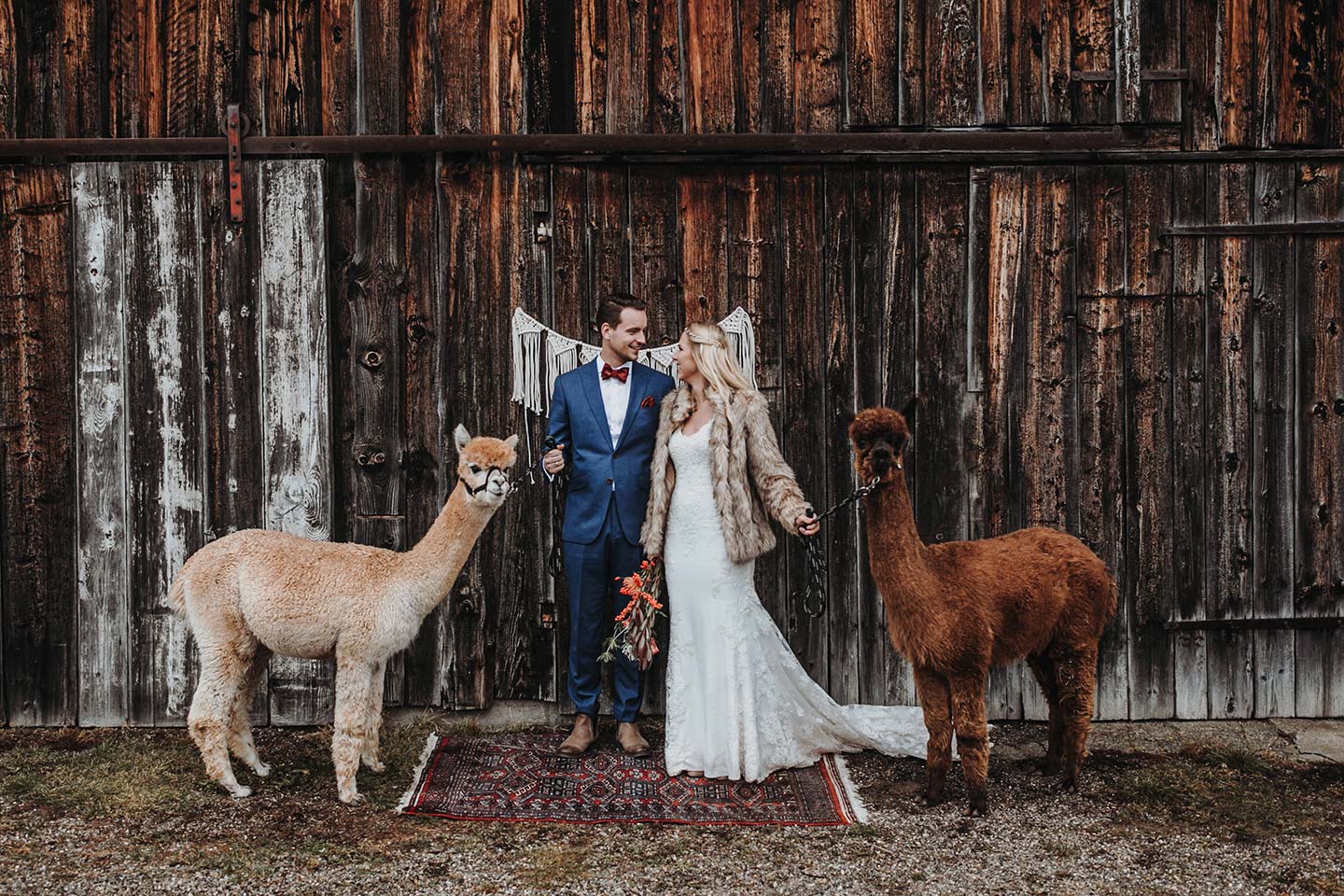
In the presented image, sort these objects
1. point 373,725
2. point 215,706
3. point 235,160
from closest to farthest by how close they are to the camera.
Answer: point 215,706 < point 373,725 < point 235,160

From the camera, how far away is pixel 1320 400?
606cm

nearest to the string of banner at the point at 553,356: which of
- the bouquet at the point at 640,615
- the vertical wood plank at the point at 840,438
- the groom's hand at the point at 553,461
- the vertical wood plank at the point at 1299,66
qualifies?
the vertical wood plank at the point at 840,438

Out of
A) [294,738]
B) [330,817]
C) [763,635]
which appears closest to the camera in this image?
[330,817]

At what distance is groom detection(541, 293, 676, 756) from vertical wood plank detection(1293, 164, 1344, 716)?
344cm

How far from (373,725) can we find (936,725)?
8.26ft

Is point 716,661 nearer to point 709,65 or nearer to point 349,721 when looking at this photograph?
point 349,721

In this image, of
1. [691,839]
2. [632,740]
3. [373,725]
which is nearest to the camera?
[691,839]

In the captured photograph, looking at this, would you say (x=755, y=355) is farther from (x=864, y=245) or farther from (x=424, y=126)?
(x=424, y=126)

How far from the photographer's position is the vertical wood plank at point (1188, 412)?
6043 millimetres

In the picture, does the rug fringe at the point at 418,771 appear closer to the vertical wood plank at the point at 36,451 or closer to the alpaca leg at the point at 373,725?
the alpaca leg at the point at 373,725

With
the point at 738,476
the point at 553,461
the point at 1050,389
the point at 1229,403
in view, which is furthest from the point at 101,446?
the point at 1229,403

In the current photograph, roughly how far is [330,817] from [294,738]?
3.89ft

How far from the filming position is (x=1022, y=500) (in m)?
6.05

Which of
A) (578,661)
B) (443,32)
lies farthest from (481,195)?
(578,661)
